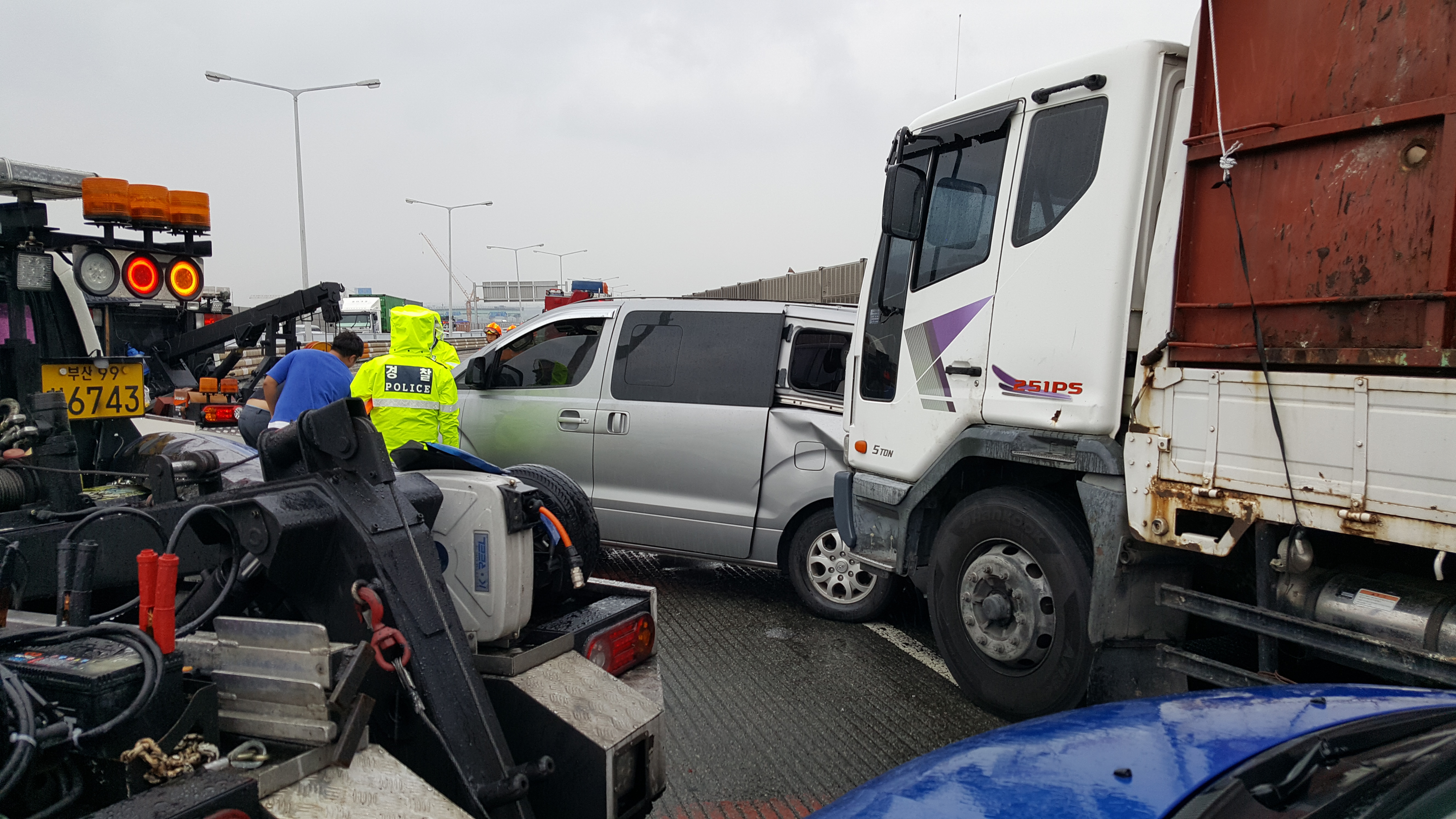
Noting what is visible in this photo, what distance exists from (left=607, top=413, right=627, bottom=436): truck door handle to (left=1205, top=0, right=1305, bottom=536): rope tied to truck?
391cm

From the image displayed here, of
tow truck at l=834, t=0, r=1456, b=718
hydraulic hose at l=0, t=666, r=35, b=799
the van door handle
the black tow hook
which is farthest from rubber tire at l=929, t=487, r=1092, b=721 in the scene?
hydraulic hose at l=0, t=666, r=35, b=799

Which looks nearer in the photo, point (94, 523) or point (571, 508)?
point (94, 523)

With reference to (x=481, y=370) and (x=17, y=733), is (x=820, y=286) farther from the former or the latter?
(x=17, y=733)

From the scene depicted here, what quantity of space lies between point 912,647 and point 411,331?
3599 mm

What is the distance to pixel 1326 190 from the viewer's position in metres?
3.07

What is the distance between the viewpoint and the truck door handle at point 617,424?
20.6 feet

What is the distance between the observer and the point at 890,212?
4.71 meters

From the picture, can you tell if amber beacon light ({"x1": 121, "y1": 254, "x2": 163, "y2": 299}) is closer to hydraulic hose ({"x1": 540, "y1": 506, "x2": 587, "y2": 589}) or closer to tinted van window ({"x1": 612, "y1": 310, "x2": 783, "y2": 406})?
hydraulic hose ({"x1": 540, "y1": 506, "x2": 587, "y2": 589})

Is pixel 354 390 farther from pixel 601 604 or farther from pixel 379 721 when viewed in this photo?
pixel 379 721

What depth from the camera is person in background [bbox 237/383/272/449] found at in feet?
22.6

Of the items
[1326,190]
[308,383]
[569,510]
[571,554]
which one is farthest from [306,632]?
[308,383]

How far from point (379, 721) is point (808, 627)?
149 inches

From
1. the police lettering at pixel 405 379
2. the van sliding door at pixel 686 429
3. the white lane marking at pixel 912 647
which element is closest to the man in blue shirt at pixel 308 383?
the police lettering at pixel 405 379

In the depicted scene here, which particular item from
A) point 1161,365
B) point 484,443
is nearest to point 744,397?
point 484,443
